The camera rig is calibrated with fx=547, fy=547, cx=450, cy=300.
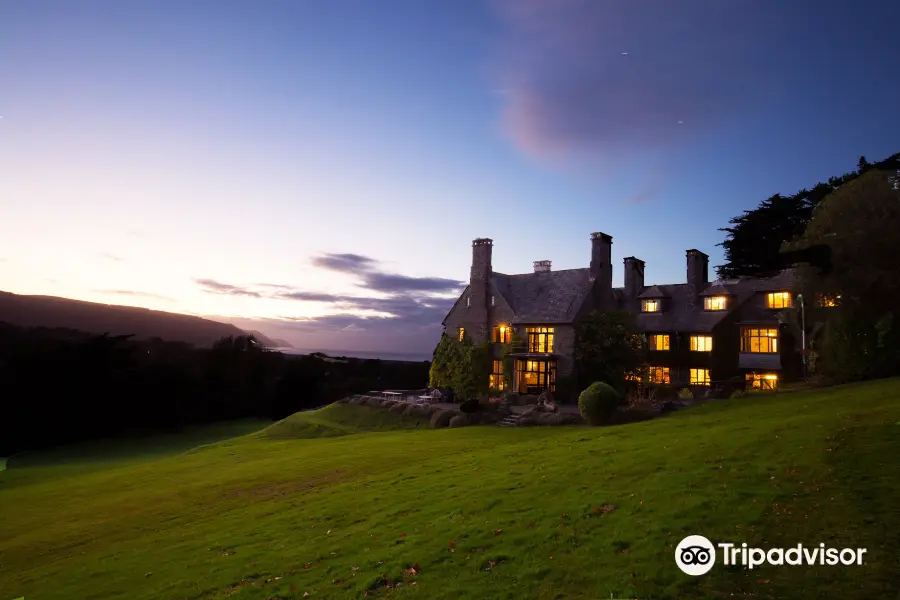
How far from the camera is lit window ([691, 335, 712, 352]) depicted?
182 ft

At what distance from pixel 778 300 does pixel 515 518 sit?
49.2 metres

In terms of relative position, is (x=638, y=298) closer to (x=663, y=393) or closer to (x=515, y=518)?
(x=663, y=393)

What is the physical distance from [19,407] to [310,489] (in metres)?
56.3

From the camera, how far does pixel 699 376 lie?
184 ft

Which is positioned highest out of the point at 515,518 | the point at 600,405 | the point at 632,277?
the point at 632,277

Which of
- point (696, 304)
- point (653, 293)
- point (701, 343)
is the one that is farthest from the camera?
point (653, 293)

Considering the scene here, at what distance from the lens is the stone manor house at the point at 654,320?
51.8 meters

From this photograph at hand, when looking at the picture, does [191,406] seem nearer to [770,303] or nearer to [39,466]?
[39,466]

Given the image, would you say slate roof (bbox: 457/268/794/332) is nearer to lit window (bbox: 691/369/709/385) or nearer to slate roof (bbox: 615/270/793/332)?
slate roof (bbox: 615/270/793/332)

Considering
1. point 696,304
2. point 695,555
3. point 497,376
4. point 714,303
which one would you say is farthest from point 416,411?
point 695,555

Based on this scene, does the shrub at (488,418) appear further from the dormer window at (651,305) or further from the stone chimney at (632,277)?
the stone chimney at (632,277)

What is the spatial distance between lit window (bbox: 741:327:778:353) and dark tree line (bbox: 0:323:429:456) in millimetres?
43334

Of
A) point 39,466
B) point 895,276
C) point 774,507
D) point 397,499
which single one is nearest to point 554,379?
point 895,276

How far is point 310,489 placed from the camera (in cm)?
2425
